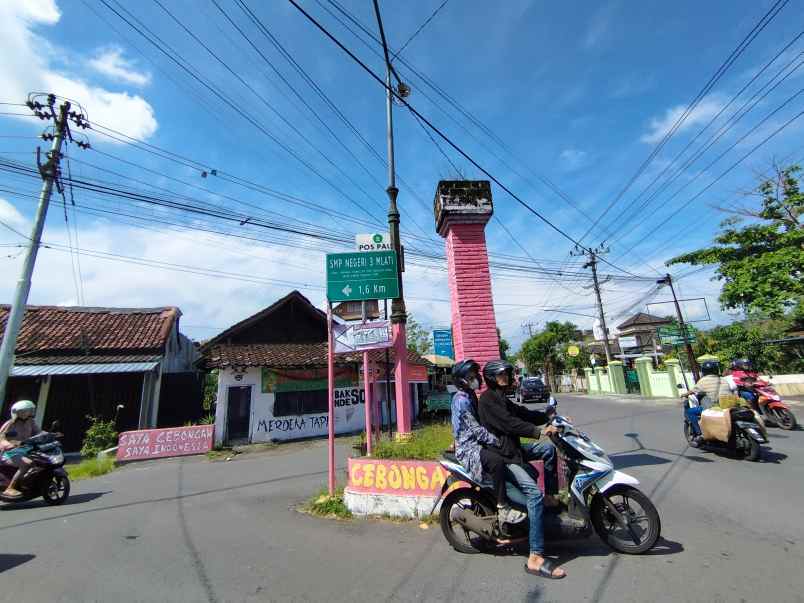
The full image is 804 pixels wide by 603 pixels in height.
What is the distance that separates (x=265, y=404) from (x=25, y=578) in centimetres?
965

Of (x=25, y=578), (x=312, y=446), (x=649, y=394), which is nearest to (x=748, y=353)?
(x=649, y=394)

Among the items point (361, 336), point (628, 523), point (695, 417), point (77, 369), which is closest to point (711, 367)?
point (695, 417)

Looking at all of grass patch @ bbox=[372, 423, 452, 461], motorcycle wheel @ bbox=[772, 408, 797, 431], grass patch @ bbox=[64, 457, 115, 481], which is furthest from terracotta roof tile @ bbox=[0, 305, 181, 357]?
motorcycle wheel @ bbox=[772, 408, 797, 431]

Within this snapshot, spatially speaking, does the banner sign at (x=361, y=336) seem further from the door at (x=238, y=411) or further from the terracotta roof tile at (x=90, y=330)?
the terracotta roof tile at (x=90, y=330)

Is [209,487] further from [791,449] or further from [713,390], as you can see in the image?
[791,449]

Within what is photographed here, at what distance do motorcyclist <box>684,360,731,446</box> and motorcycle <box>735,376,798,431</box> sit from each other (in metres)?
2.08

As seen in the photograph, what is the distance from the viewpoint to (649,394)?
69.7 ft

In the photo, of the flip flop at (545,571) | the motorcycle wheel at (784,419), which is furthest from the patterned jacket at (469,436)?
the motorcycle wheel at (784,419)

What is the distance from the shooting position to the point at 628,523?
10.6 ft

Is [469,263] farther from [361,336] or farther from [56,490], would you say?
[56,490]

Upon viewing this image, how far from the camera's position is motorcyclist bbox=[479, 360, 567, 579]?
120 inches

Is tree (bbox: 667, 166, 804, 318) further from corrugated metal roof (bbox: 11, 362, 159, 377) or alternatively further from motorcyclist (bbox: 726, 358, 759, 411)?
corrugated metal roof (bbox: 11, 362, 159, 377)

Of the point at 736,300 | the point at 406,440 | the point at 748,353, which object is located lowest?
the point at 406,440

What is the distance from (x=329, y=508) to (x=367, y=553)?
1368mm
